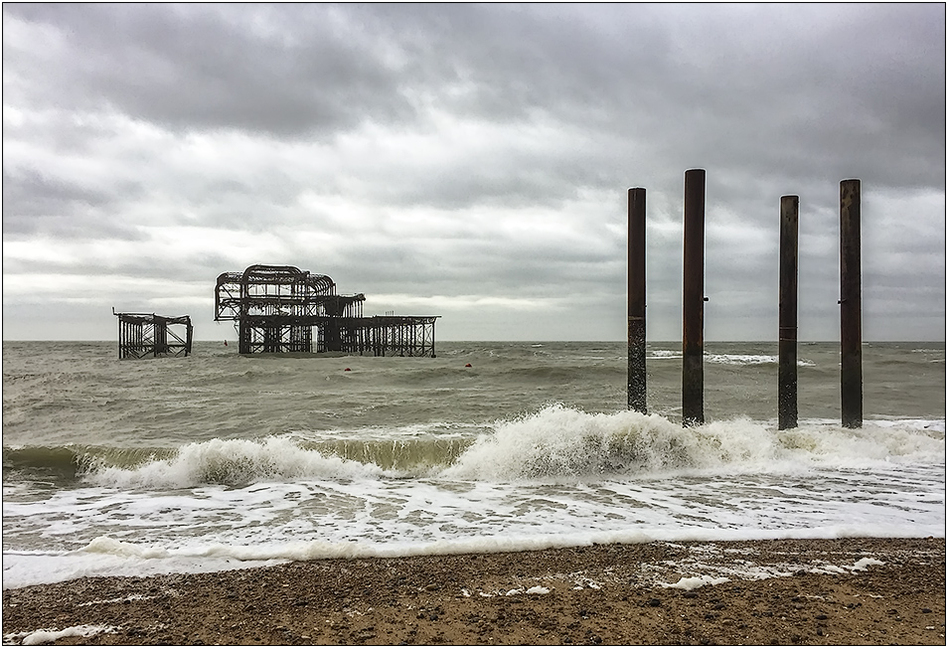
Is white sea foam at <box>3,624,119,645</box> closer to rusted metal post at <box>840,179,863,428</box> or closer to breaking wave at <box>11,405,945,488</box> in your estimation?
breaking wave at <box>11,405,945,488</box>

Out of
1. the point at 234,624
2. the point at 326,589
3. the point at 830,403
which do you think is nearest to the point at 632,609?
the point at 326,589

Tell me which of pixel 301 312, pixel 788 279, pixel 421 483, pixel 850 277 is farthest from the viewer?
pixel 301 312

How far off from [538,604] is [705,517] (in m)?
3.01

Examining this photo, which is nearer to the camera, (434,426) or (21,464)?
(21,464)

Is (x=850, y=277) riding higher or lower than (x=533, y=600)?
higher

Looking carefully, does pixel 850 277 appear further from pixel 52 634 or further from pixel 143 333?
pixel 143 333

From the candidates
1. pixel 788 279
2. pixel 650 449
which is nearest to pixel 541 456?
pixel 650 449

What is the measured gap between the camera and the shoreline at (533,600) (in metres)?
3.36

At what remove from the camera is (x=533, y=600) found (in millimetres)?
3805

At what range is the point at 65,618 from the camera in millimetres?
3682

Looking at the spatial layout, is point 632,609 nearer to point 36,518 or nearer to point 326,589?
point 326,589

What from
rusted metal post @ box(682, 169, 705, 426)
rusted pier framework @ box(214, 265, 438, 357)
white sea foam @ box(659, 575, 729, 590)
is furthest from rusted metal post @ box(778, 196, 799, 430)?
rusted pier framework @ box(214, 265, 438, 357)

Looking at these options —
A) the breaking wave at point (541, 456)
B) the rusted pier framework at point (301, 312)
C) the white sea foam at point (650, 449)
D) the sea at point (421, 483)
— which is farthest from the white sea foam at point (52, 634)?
the rusted pier framework at point (301, 312)

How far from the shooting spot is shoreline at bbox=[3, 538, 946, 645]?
3357 mm
